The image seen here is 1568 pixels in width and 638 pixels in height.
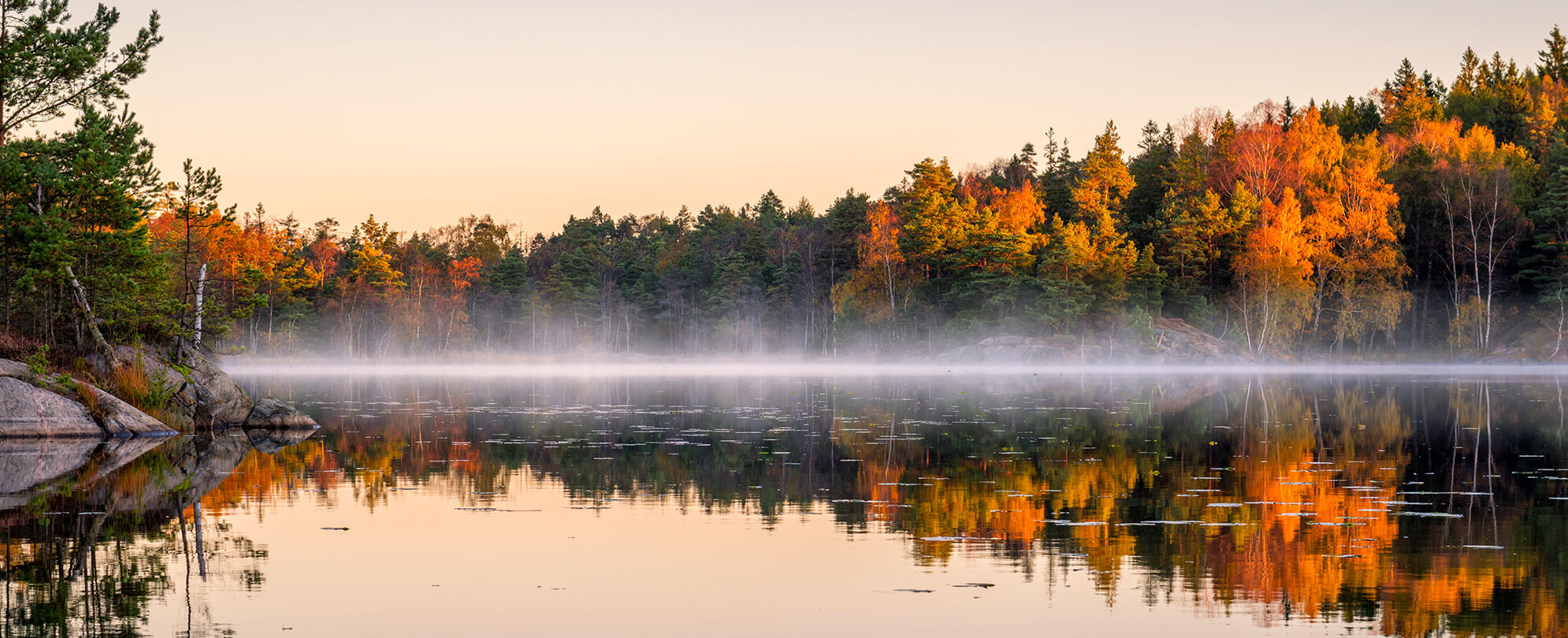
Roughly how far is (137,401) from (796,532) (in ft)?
66.6

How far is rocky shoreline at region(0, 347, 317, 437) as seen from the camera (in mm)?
23703

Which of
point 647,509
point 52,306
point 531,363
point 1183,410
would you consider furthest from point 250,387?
point 531,363

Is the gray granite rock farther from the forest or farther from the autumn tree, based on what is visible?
the autumn tree

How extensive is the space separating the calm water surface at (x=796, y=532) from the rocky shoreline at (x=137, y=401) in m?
1.22

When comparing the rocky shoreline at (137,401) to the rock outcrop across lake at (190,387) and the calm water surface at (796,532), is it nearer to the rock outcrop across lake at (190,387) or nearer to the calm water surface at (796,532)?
the rock outcrop across lake at (190,387)

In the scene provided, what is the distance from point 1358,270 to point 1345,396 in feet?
144

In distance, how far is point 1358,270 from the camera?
8050 cm

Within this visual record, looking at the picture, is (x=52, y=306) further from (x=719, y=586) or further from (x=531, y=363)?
(x=531, y=363)

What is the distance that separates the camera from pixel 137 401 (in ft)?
88.1

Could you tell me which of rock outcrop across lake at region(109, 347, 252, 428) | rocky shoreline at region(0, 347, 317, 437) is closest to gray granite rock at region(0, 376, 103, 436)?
rocky shoreline at region(0, 347, 317, 437)

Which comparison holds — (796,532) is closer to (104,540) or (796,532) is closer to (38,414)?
(104,540)

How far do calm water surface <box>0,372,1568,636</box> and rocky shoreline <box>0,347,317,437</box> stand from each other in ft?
3.99

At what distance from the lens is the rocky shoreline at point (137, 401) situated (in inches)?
933

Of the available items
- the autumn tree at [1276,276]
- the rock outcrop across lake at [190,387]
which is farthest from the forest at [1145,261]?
the rock outcrop across lake at [190,387]
